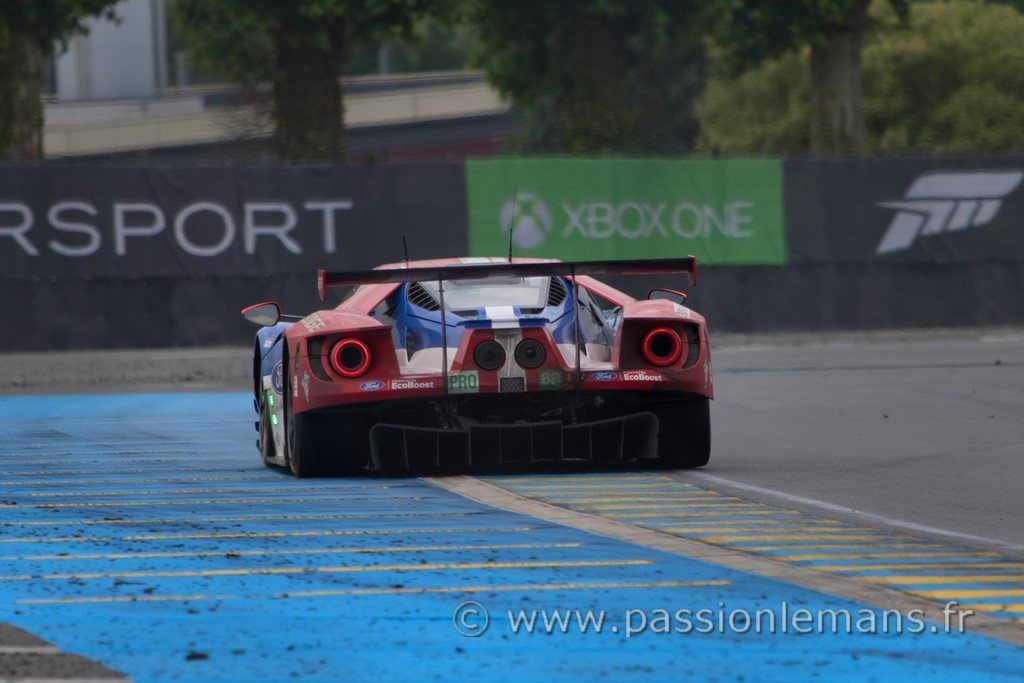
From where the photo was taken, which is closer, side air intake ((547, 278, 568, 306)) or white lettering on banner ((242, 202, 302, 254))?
side air intake ((547, 278, 568, 306))

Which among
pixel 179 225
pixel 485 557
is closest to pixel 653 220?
pixel 179 225

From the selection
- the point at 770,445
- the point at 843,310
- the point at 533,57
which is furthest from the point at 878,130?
Result: the point at 770,445

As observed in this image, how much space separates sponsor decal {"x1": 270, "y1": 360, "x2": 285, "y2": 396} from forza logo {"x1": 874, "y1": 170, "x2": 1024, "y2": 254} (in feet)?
49.1

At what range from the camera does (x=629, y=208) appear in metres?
23.7

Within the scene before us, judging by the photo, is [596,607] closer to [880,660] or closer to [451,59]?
[880,660]

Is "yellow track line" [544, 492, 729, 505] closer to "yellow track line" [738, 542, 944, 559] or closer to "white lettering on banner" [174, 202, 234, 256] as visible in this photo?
"yellow track line" [738, 542, 944, 559]

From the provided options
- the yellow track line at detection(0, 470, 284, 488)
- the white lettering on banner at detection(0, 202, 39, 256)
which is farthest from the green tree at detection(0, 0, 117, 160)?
the yellow track line at detection(0, 470, 284, 488)

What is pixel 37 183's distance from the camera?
21.5m

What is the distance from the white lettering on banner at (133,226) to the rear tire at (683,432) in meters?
12.9

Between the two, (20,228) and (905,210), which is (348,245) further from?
(905,210)

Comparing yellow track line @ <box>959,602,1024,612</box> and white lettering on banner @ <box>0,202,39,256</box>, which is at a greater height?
white lettering on banner @ <box>0,202,39,256</box>

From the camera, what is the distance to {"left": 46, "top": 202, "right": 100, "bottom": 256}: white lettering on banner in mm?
21469

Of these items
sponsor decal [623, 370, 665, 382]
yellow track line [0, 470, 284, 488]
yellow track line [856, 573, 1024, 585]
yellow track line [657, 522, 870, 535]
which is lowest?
yellow track line [0, 470, 284, 488]

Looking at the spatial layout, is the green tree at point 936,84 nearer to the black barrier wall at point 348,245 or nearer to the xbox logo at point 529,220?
the black barrier wall at point 348,245
